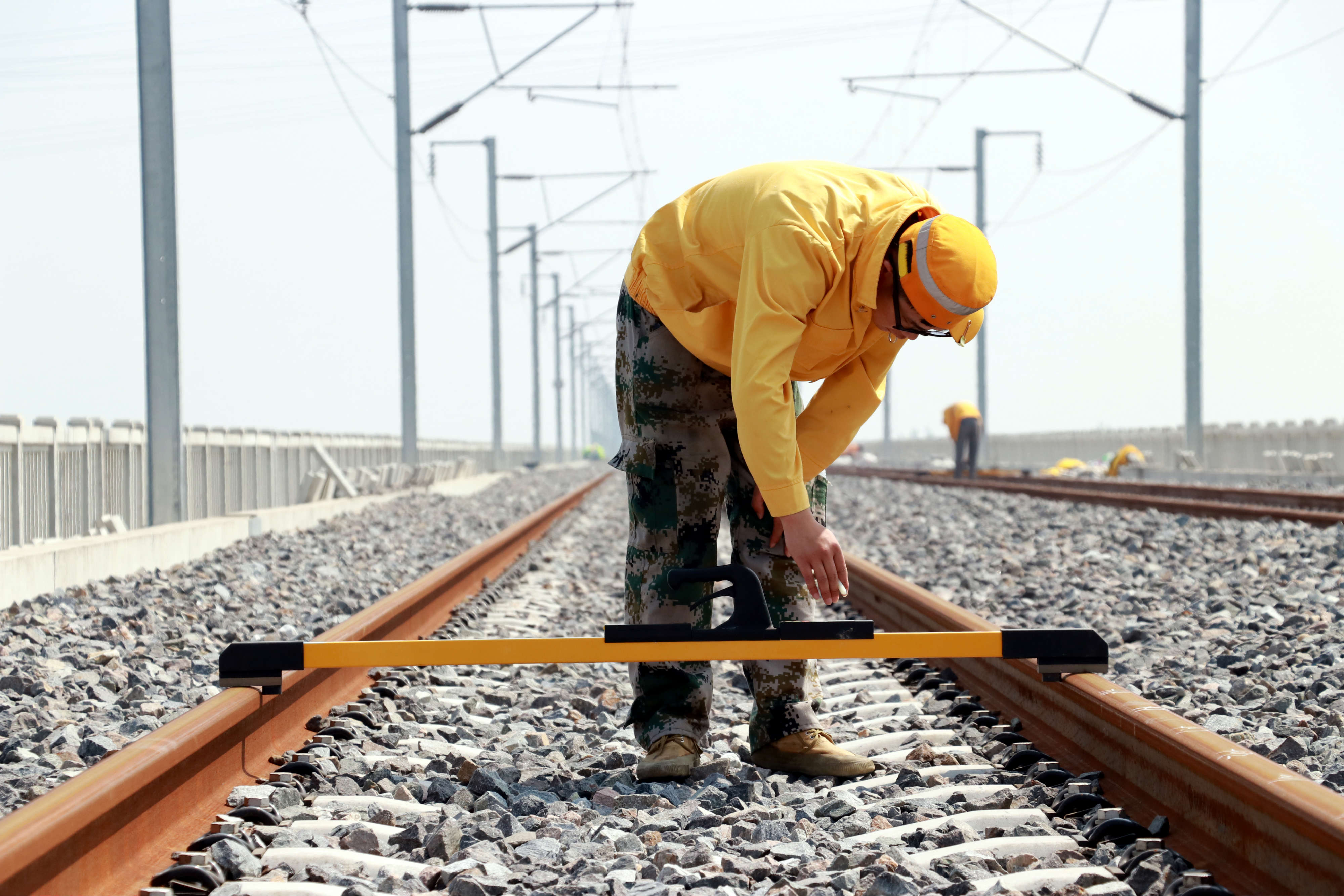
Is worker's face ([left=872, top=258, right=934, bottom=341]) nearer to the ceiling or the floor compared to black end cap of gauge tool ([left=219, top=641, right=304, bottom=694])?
nearer to the ceiling

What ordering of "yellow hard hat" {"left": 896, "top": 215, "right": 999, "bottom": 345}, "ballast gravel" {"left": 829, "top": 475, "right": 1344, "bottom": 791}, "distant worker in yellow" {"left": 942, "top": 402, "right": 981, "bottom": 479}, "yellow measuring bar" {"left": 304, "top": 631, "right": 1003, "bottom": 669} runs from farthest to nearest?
1. "distant worker in yellow" {"left": 942, "top": 402, "right": 981, "bottom": 479}
2. "ballast gravel" {"left": 829, "top": 475, "right": 1344, "bottom": 791}
3. "yellow measuring bar" {"left": 304, "top": 631, "right": 1003, "bottom": 669}
4. "yellow hard hat" {"left": 896, "top": 215, "right": 999, "bottom": 345}

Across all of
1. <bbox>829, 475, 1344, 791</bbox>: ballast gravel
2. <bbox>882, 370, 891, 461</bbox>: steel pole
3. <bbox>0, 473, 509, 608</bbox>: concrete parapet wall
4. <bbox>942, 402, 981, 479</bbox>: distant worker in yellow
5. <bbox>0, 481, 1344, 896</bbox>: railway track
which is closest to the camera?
<bbox>0, 481, 1344, 896</bbox>: railway track

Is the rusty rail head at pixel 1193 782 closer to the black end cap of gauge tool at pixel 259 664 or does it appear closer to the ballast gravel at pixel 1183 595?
the ballast gravel at pixel 1183 595

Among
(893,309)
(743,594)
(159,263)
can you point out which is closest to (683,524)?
(743,594)

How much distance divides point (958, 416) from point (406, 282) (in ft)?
35.6

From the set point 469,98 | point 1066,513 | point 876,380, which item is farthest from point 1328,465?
point 876,380

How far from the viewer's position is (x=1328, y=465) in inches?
809

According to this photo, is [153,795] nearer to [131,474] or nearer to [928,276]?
[928,276]

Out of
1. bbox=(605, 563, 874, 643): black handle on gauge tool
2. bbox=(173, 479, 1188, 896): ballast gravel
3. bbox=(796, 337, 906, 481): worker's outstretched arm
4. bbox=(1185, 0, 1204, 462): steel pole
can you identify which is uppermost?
bbox=(1185, 0, 1204, 462): steel pole

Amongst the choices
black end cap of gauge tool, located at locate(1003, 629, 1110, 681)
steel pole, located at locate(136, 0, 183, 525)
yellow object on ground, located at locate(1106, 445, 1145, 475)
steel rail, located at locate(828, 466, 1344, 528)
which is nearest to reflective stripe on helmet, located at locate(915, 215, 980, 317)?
black end cap of gauge tool, located at locate(1003, 629, 1110, 681)

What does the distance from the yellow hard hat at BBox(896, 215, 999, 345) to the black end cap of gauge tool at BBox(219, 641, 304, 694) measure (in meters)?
1.84

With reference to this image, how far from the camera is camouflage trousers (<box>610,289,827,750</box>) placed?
3.30m

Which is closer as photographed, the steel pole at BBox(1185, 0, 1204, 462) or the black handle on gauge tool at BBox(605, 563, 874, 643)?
the black handle on gauge tool at BBox(605, 563, 874, 643)

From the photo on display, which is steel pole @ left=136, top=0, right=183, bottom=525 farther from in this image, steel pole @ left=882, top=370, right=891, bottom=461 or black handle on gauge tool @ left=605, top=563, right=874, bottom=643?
steel pole @ left=882, top=370, right=891, bottom=461
